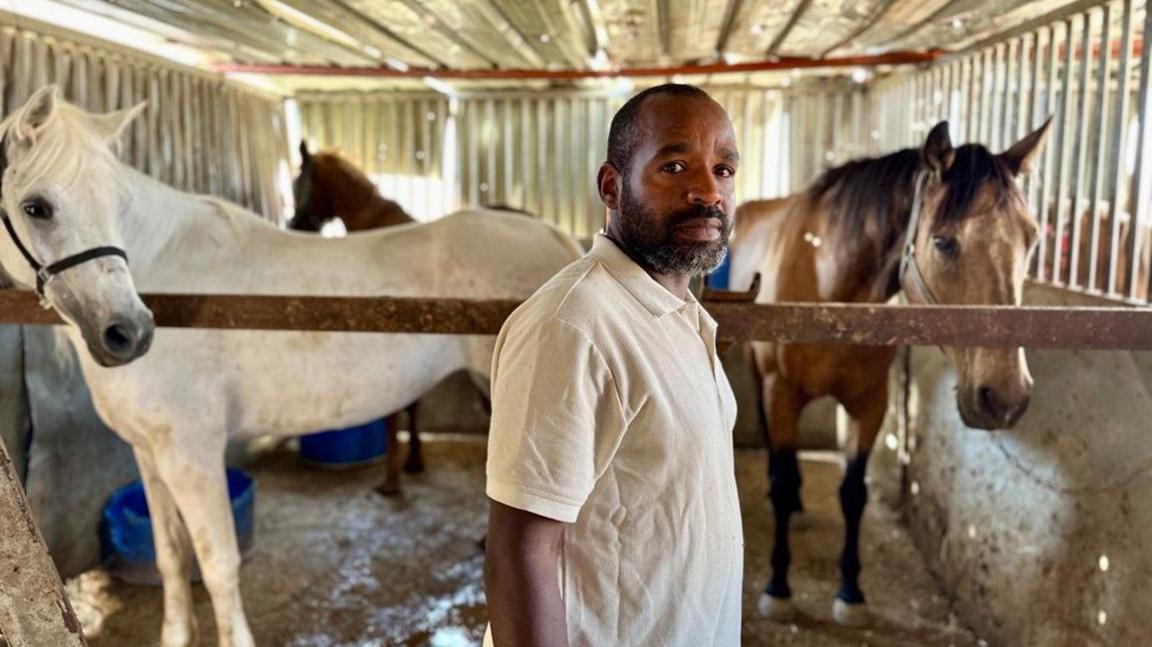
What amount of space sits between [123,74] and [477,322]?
3.14 m

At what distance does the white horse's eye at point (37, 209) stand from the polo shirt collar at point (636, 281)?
1722 millimetres

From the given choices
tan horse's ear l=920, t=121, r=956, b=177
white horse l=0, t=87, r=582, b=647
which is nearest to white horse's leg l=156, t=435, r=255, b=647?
white horse l=0, t=87, r=582, b=647

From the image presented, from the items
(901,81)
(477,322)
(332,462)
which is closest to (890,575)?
(477,322)

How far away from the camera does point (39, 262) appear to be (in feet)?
6.71

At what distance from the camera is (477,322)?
188 cm

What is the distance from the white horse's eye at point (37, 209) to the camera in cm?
202

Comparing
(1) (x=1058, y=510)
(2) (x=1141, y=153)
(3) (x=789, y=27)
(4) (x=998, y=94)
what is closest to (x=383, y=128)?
(3) (x=789, y=27)

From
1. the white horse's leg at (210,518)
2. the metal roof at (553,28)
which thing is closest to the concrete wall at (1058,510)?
the metal roof at (553,28)

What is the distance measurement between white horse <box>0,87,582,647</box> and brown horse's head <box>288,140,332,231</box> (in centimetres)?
228

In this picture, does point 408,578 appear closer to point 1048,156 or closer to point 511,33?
point 511,33

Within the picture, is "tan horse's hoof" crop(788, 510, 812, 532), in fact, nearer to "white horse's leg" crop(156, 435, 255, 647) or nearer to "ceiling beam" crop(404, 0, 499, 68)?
"white horse's leg" crop(156, 435, 255, 647)

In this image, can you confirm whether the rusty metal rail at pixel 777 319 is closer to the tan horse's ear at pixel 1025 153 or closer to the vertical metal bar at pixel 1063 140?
the tan horse's ear at pixel 1025 153

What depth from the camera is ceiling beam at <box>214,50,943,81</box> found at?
4.29 m

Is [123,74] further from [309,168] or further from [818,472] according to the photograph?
[818,472]
